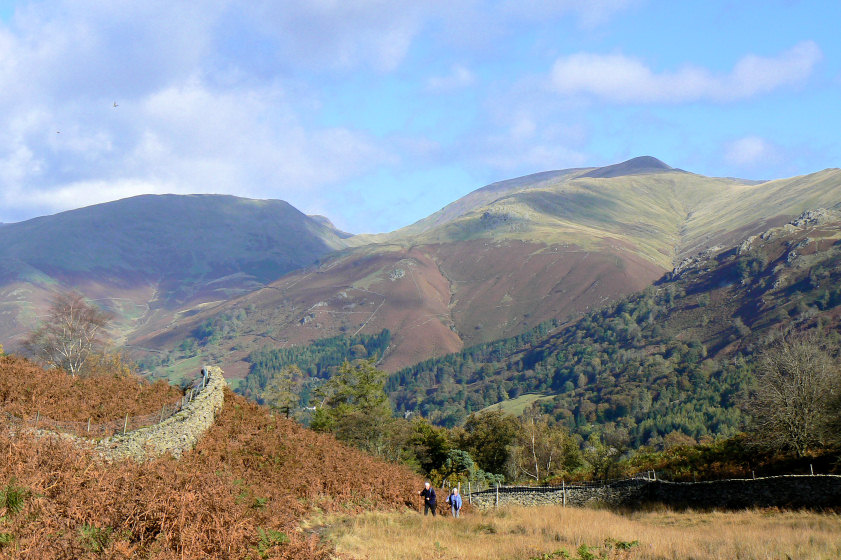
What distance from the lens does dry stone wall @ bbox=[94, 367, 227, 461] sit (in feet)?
71.5

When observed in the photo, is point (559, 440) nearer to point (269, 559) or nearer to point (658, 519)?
point (658, 519)

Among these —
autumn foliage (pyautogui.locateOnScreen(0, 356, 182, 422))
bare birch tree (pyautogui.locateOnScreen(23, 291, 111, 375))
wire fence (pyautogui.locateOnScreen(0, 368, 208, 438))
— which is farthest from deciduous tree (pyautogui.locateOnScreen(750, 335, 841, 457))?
bare birch tree (pyautogui.locateOnScreen(23, 291, 111, 375))

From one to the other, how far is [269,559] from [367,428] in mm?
49605

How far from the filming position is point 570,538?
2080 cm

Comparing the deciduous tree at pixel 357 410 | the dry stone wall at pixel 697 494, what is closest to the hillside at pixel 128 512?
the dry stone wall at pixel 697 494

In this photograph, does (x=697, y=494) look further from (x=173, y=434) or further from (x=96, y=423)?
(x=96, y=423)

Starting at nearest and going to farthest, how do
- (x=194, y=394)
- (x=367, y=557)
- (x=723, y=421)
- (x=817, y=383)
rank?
(x=367, y=557) → (x=194, y=394) → (x=817, y=383) → (x=723, y=421)

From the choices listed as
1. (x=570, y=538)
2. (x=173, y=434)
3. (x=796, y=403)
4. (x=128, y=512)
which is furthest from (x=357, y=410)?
(x=128, y=512)

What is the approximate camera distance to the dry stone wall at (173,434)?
21.8 metres

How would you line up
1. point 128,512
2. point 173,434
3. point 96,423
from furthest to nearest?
point 96,423 < point 173,434 < point 128,512

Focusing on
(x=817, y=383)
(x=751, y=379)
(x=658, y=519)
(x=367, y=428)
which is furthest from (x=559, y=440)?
(x=751, y=379)

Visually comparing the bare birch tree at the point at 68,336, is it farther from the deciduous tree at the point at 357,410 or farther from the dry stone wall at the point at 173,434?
the dry stone wall at the point at 173,434

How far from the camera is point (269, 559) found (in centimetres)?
1143

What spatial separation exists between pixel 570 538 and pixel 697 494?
721 inches
